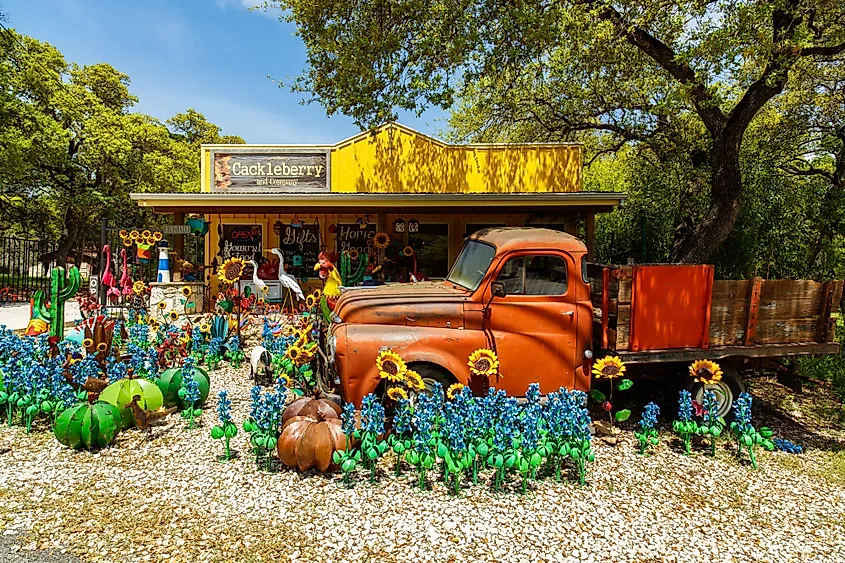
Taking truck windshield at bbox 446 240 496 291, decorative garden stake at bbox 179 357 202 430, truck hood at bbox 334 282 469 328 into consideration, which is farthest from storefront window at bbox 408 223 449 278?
decorative garden stake at bbox 179 357 202 430

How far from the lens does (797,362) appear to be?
8.30 meters

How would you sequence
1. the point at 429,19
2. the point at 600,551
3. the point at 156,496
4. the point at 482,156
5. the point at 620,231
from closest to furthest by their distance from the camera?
the point at 600,551, the point at 156,496, the point at 429,19, the point at 482,156, the point at 620,231

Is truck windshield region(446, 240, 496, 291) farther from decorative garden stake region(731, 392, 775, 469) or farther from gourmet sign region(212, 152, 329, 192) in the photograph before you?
gourmet sign region(212, 152, 329, 192)

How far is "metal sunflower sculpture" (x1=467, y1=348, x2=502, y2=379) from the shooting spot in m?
4.66

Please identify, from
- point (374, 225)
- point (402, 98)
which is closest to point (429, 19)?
point (402, 98)

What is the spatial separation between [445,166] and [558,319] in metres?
9.55

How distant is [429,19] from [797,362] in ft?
26.9

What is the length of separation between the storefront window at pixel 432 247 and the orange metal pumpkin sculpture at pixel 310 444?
10269 millimetres

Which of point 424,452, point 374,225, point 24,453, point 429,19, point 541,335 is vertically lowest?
point 24,453

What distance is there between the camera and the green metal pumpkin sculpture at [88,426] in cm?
447

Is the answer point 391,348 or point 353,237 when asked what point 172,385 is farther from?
point 353,237

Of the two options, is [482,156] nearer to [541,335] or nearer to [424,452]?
[541,335]

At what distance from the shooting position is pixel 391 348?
4.82 meters

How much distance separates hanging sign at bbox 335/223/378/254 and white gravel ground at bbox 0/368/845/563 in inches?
392
